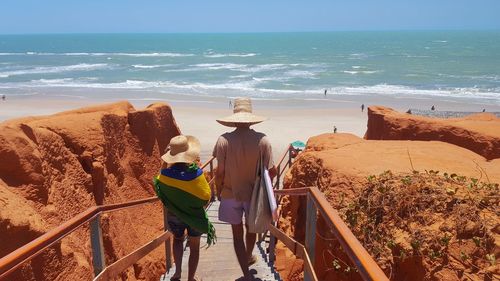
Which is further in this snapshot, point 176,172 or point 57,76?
point 57,76

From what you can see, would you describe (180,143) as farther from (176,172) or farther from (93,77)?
(93,77)

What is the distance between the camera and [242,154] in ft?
13.2

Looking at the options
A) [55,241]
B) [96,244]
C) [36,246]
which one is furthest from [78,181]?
[36,246]

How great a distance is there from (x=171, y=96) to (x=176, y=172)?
1200 inches

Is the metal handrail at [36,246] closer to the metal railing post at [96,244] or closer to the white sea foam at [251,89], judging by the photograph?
the metal railing post at [96,244]

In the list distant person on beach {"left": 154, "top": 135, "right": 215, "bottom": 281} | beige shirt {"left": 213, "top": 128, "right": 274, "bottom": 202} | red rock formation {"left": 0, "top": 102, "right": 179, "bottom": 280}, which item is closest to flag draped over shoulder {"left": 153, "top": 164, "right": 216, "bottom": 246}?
distant person on beach {"left": 154, "top": 135, "right": 215, "bottom": 281}

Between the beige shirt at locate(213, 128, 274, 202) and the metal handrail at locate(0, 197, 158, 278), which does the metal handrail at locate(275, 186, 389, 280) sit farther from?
the metal handrail at locate(0, 197, 158, 278)

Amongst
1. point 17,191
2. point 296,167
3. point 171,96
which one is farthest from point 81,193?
point 171,96

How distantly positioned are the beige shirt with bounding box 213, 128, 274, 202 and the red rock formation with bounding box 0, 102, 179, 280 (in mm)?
1635

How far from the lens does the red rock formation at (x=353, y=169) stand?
4.84 m

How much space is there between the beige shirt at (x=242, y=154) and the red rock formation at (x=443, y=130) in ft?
18.9

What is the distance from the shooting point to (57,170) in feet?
15.8

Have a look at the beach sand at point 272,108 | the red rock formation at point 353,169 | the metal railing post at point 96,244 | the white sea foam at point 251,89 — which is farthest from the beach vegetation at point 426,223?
the white sea foam at point 251,89

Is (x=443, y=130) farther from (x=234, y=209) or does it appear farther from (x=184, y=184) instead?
(x=184, y=184)
